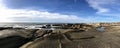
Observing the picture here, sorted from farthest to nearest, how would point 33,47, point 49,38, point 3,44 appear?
point 49,38 → point 3,44 → point 33,47

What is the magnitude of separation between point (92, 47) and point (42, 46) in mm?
4546

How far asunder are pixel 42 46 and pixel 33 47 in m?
0.79

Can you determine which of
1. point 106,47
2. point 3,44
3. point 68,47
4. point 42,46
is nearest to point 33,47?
point 42,46

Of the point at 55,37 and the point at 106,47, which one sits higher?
the point at 55,37

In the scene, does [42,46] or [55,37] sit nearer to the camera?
[42,46]

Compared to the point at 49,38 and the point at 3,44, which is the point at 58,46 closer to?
the point at 49,38

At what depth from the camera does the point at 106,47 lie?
42.5 feet

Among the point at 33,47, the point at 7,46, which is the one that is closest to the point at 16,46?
the point at 7,46

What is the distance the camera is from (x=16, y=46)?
1369 cm

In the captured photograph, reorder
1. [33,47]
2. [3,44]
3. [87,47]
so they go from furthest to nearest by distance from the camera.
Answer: [3,44] → [87,47] → [33,47]

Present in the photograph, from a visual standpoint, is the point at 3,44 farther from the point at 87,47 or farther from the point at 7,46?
the point at 87,47

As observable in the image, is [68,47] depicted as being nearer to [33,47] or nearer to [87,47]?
A: [87,47]

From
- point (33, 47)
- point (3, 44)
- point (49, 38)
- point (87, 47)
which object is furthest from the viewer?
point (49, 38)

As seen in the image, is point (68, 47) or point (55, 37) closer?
point (68, 47)
